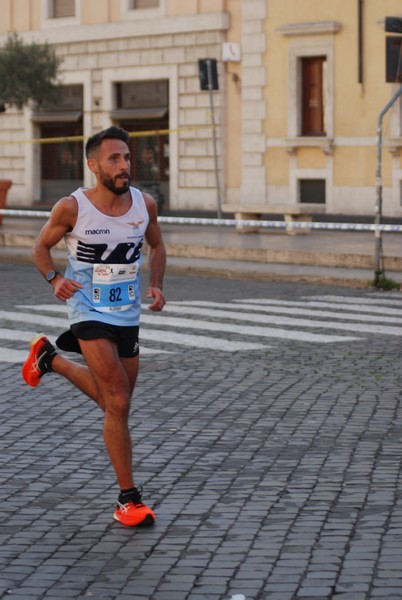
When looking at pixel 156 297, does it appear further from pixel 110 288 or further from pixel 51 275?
pixel 51 275

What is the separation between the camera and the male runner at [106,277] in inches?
275

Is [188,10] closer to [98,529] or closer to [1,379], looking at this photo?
[1,379]

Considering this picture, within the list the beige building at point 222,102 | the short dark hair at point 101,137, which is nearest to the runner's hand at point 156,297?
the short dark hair at point 101,137

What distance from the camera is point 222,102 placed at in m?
37.0

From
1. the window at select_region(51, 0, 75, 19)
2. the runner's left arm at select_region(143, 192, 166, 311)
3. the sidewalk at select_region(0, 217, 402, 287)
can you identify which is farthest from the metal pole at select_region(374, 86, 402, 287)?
the window at select_region(51, 0, 75, 19)

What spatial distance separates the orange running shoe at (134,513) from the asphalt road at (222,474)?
51 mm

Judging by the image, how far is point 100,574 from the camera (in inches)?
233

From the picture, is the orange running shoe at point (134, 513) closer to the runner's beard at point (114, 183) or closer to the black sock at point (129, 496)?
the black sock at point (129, 496)

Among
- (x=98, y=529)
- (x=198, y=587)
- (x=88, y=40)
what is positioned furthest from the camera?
(x=88, y=40)

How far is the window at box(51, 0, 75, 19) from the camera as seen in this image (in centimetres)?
4103

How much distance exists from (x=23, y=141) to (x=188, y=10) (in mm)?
6147

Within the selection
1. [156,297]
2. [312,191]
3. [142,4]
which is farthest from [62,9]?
[156,297]

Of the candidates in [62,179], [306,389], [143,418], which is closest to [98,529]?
[143,418]

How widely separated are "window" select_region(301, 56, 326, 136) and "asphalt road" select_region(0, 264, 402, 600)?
71.5 feet
